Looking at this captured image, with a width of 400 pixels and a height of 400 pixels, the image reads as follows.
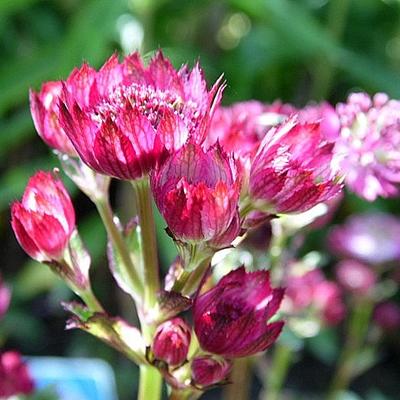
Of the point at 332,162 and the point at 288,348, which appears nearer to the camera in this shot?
the point at 332,162

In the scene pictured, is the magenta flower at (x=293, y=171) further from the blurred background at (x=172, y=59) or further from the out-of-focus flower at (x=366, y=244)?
the blurred background at (x=172, y=59)

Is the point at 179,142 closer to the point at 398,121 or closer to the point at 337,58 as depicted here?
the point at 398,121

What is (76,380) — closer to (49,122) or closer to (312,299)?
(312,299)

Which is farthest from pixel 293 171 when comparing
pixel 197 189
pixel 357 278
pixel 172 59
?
pixel 172 59

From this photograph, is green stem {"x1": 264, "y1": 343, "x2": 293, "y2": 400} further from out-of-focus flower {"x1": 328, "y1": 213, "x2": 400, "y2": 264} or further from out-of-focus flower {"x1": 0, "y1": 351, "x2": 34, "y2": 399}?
out-of-focus flower {"x1": 0, "y1": 351, "x2": 34, "y2": 399}

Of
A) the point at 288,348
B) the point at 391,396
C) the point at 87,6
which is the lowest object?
the point at 391,396

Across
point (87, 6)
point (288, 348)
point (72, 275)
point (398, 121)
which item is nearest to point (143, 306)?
point (72, 275)

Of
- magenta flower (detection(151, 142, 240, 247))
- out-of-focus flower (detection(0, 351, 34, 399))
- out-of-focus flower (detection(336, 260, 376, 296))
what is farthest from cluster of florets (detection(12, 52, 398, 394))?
out-of-focus flower (detection(336, 260, 376, 296))

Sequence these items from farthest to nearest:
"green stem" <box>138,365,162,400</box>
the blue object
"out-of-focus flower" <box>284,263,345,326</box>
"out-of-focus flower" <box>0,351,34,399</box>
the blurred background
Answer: the blurred background, the blue object, "out-of-focus flower" <box>284,263,345,326</box>, "out-of-focus flower" <box>0,351,34,399</box>, "green stem" <box>138,365,162,400</box>
